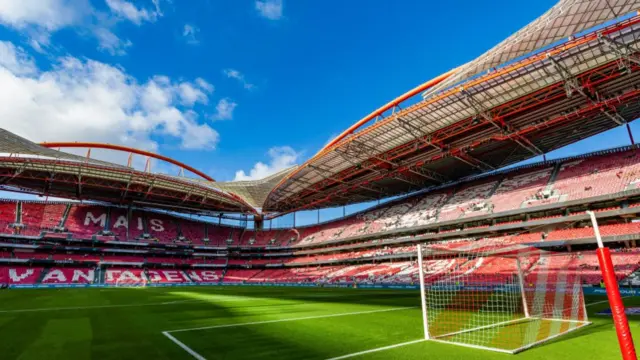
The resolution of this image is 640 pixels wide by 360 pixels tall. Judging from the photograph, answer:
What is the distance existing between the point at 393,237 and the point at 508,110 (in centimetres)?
2305

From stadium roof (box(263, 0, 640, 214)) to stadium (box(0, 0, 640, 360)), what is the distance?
0.18 m

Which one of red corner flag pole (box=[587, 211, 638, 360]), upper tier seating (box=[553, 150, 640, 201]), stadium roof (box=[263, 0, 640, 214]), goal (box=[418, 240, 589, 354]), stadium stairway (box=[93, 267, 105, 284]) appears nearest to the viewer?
red corner flag pole (box=[587, 211, 638, 360])

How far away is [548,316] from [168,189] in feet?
163

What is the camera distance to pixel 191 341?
24.3ft

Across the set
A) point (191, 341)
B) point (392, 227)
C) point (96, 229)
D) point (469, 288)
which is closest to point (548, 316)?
point (191, 341)

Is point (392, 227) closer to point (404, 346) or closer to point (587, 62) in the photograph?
point (587, 62)

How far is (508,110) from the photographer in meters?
26.7

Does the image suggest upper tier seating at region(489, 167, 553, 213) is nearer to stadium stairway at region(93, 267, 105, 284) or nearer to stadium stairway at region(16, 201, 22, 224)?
stadium stairway at region(93, 267, 105, 284)

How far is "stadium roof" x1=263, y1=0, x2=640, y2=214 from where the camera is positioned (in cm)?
1914

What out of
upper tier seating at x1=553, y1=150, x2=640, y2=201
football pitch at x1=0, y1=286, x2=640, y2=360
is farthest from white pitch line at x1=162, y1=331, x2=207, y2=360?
upper tier seating at x1=553, y1=150, x2=640, y2=201

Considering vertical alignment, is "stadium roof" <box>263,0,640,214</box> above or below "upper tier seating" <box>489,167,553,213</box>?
above

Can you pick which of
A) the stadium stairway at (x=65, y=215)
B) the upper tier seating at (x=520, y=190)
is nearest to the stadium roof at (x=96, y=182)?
the stadium stairway at (x=65, y=215)

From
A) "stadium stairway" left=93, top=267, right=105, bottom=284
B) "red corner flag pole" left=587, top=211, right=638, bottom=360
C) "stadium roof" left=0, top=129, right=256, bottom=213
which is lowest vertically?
"stadium stairway" left=93, top=267, right=105, bottom=284

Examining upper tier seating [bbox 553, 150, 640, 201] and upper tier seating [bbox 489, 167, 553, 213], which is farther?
upper tier seating [bbox 489, 167, 553, 213]
